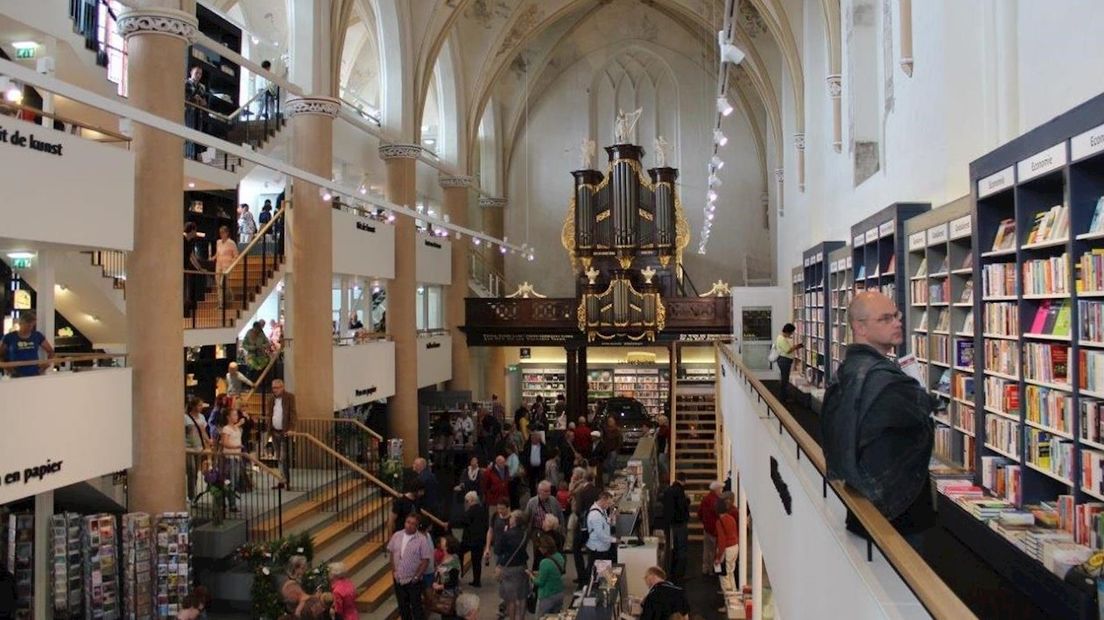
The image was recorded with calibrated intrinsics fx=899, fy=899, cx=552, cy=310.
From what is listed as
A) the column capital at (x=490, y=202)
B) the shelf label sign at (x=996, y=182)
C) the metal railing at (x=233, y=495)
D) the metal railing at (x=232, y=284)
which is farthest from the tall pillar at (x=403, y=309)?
the shelf label sign at (x=996, y=182)

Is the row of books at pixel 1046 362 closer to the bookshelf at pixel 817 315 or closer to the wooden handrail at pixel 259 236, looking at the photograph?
the bookshelf at pixel 817 315

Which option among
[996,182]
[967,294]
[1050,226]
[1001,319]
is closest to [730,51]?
[967,294]

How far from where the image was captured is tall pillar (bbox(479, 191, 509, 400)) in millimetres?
26078

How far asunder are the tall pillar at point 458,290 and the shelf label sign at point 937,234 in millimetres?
15819

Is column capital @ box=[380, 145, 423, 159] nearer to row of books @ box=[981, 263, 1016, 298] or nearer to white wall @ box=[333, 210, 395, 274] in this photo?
white wall @ box=[333, 210, 395, 274]

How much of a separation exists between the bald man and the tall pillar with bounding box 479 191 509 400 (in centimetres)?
2273

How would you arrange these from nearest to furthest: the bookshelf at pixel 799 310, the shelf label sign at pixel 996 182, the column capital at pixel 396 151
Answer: the shelf label sign at pixel 996 182, the bookshelf at pixel 799 310, the column capital at pixel 396 151

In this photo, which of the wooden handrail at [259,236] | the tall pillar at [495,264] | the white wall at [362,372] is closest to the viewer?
the wooden handrail at [259,236]

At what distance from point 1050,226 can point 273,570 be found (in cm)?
770

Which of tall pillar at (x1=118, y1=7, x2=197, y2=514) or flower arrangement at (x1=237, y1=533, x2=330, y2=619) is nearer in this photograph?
flower arrangement at (x1=237, y1=533, x2=330, y2=619)

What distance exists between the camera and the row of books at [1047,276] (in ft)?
16.6

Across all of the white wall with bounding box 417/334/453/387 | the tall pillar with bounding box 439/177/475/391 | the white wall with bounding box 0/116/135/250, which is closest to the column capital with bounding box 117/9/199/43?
the white wall with bounding box 0/116/135/250

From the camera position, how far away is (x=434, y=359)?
21.2 m

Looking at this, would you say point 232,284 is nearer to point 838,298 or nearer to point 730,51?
point 730,51
